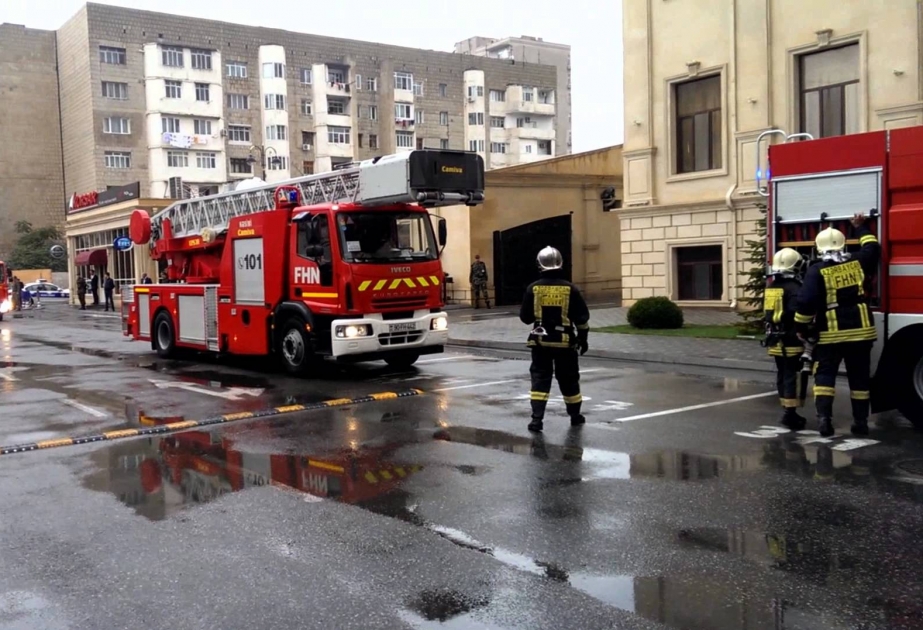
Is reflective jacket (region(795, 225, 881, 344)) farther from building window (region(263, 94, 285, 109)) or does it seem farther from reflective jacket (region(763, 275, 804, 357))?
building window (region(263, 94, 285, 109))

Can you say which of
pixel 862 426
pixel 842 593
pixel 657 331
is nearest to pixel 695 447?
pixel 862 426

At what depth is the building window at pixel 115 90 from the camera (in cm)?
6594

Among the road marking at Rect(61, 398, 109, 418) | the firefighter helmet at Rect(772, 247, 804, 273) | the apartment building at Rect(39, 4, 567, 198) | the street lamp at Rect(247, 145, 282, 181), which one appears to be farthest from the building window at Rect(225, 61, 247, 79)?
the firefighter helmet at Rect(772, 247, 804, 273)

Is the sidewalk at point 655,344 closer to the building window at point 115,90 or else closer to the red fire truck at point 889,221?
the red fire truck at point 889,221

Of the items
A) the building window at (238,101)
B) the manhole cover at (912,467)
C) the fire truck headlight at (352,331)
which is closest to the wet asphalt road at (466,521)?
the manhole cover at (912,467)

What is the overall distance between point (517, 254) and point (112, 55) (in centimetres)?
4556

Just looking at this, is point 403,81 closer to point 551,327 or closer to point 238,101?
point 238,101

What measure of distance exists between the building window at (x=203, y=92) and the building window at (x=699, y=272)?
171ft

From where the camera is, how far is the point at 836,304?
8094 millimetres

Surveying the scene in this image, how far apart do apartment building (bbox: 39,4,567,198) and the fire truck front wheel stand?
4460cm

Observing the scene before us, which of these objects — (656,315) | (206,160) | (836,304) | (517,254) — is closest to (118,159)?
(206,160)

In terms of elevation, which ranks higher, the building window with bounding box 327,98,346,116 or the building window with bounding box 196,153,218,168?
the building window with bounding box 327,98,346,116

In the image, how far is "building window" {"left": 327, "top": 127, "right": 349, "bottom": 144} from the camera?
73.6 metres

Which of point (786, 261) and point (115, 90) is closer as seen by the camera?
point (786, 261)
